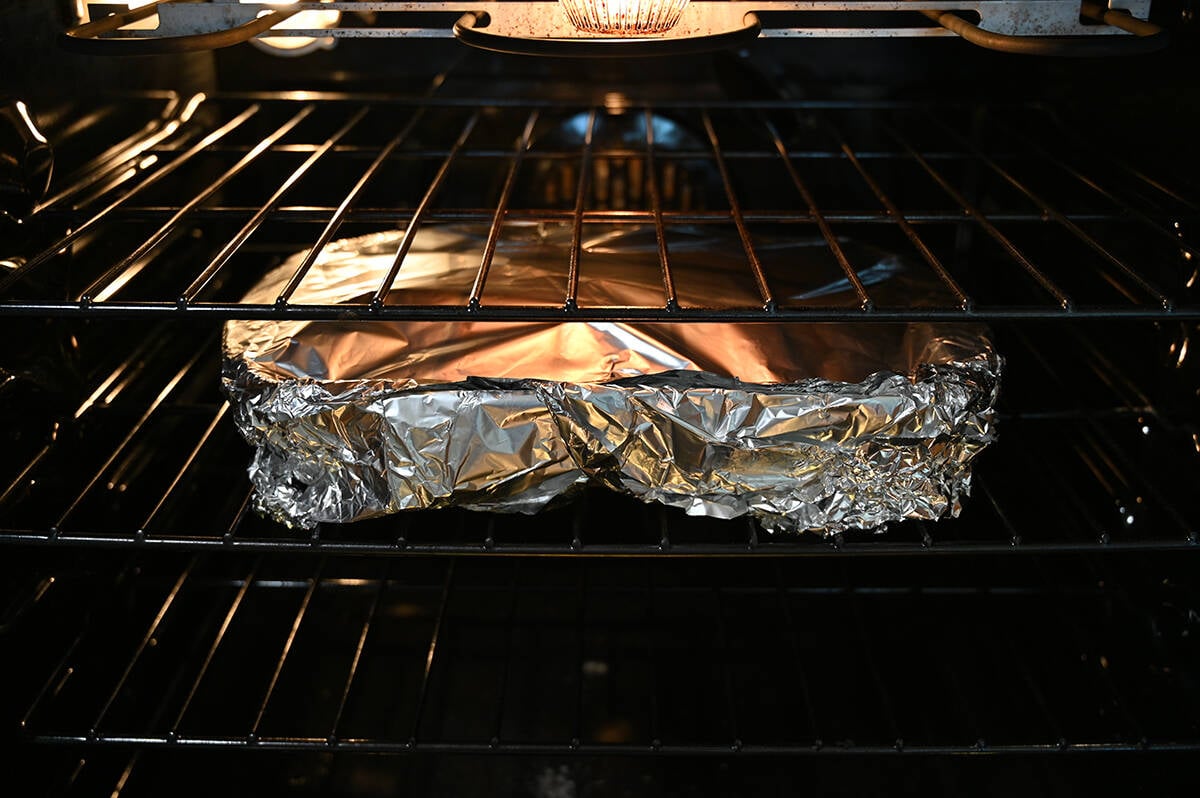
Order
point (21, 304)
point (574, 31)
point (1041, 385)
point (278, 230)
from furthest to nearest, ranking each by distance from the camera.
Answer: point (278, 230) < point (1041, 385) < point (574, 31) < point (21, 304)

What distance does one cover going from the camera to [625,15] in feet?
2.74

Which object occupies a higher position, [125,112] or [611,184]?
[125,112]

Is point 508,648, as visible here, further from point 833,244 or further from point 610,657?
point 833,244

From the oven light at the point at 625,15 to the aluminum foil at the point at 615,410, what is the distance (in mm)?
214

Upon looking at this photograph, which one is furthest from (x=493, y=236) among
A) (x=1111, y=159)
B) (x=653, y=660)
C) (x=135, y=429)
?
(x=1111, y=159)

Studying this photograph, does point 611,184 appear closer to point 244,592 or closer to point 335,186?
point 335,186

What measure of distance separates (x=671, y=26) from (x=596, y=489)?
1.73ft

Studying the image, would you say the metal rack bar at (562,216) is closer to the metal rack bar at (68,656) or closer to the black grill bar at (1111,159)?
the black grill bar at (1111,159)

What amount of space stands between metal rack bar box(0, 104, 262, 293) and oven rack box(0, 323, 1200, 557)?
0.13 metres

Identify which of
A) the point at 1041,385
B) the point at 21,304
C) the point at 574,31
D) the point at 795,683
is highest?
the point at 574,31

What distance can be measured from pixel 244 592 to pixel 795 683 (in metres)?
0.58

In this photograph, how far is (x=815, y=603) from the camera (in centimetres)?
121

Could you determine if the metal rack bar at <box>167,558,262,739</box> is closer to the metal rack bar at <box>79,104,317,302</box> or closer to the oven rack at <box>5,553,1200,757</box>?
the oven rack at <box>5,553,1200,757</box>

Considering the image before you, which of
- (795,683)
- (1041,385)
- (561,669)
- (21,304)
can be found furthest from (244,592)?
(1041,385)
